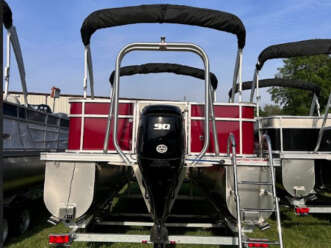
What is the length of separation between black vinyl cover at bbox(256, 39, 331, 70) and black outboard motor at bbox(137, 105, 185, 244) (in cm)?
417

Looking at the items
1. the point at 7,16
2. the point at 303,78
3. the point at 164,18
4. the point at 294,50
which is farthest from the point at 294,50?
the point at 303,78

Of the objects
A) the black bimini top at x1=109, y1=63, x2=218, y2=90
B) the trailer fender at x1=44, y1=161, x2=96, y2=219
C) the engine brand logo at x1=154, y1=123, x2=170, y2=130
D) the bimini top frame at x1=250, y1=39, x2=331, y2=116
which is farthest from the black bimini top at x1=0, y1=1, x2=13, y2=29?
the bimini top frame at x1=250, y1=39, x2=331, y2=116

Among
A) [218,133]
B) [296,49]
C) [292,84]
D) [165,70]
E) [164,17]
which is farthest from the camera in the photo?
[292,84]

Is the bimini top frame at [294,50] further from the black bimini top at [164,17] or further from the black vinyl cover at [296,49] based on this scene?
the black bimini top at [164,17]

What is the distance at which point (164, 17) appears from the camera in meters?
3.86

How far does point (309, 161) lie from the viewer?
489cm

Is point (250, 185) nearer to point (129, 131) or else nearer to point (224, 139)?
point (224, 139)

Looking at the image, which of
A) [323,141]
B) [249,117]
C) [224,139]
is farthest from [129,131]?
[323,141]

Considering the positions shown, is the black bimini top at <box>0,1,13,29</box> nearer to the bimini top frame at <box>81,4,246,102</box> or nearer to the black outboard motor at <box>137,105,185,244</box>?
the bimini top frame at <box>81,4,246,102</box>

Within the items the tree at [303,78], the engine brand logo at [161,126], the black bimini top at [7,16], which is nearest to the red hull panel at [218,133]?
the engine brand logo at [161,126]

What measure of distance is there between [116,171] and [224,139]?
1.82 meters

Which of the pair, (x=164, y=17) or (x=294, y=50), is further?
(x=294, y=50)

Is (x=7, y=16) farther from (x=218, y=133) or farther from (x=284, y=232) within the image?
(x=284, y=232)

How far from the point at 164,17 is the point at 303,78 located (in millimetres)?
29487
